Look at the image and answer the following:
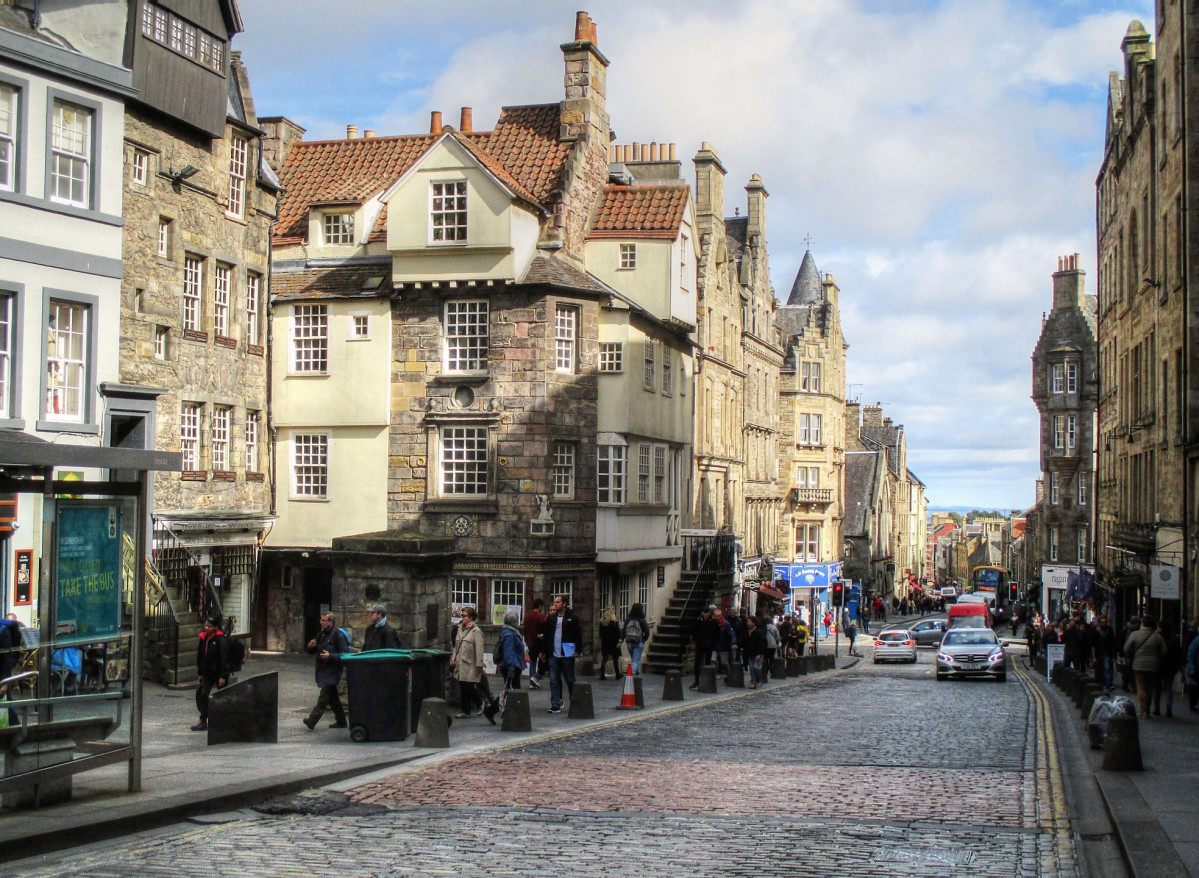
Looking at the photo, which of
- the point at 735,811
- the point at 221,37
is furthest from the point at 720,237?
the point at 735,811

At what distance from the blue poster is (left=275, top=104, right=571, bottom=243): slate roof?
75.6 feet

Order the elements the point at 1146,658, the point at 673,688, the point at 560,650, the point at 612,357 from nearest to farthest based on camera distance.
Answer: the point at 1146,658
the point at 560,650
the point at 673,688
the point at 612,357

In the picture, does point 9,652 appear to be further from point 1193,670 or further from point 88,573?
point 1193,670

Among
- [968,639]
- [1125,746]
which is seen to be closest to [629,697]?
[1125,746]

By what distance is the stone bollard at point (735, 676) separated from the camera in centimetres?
2898

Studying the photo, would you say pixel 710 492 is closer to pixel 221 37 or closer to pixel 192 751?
pixel 221 37

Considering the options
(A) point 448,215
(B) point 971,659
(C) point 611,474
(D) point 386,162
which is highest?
(D) point 386,162

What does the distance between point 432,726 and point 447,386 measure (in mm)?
16888

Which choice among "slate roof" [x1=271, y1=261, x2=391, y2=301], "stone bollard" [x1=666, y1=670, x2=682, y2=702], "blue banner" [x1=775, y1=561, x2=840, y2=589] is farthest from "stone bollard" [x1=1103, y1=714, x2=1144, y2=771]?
"blue banner" [x1=775, y1=561, x2=840, y2=589]

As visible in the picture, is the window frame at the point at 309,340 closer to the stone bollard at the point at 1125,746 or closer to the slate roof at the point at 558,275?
the slate roof at the point at 558,275

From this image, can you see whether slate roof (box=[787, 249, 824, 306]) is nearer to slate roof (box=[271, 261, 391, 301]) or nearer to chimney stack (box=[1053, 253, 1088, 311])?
chimney stack (box=[1053, 253, 1088, 311])

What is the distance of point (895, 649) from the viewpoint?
148 ft

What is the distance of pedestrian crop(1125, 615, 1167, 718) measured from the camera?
2084cm

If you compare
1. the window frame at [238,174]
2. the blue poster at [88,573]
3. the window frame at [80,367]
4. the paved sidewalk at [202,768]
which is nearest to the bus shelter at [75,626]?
the blue poster at [88,573]
